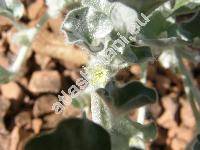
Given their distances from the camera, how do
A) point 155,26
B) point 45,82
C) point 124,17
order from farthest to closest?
point 45,82
point 155,26
point 124,17

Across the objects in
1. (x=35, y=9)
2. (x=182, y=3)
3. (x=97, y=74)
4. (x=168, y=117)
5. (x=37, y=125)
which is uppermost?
(x=182, y=3)

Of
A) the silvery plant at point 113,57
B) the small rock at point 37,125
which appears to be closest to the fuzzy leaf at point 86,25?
the silvery plant at point 113,57

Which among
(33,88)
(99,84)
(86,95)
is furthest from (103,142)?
(33,88)

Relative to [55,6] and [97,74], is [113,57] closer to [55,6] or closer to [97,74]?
[97,74]

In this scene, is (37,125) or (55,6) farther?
(37,125)

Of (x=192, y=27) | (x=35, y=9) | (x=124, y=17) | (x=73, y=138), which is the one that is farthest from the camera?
(x=35, y=9)

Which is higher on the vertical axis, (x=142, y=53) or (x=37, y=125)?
(x=142, y=53)

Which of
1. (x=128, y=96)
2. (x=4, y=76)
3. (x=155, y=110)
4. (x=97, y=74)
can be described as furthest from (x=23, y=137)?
(x=128, y=96)

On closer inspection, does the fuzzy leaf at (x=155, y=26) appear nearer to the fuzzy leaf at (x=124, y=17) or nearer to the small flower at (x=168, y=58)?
the fuzzy leaf at (x=124, y=17)
